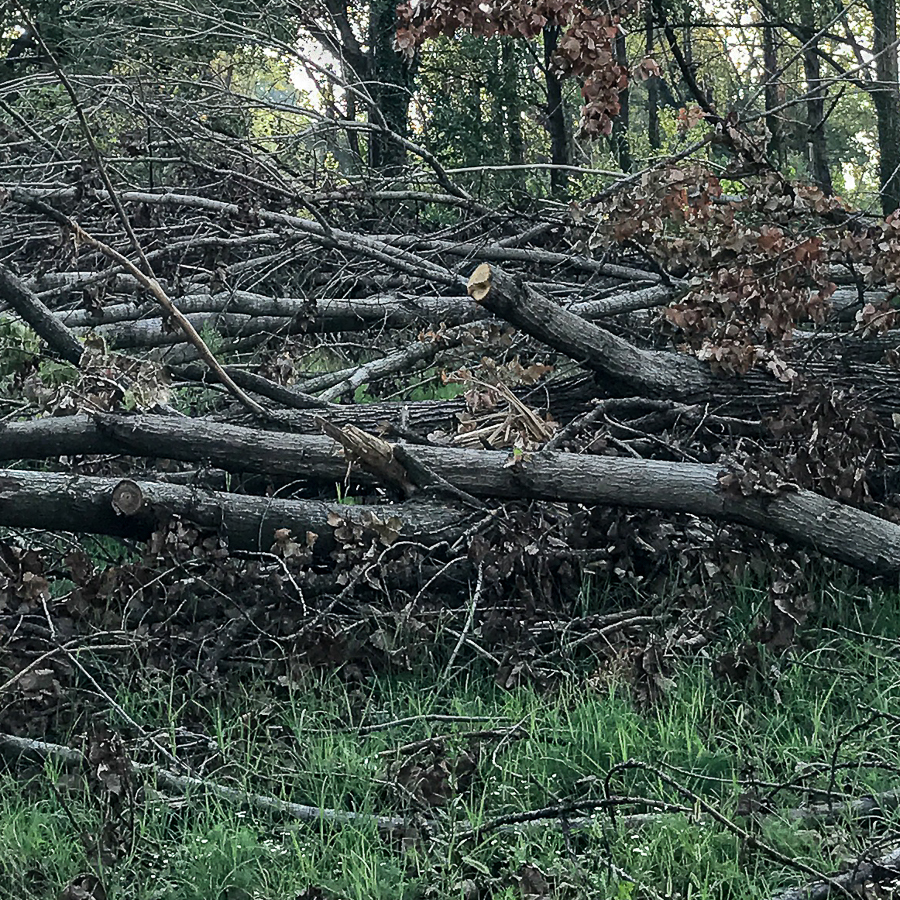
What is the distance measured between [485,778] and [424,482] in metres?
1.32

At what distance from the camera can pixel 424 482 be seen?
440cm

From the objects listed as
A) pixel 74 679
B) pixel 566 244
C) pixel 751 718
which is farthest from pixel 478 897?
pixel 566 244

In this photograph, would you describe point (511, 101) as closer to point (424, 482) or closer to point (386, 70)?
point (386, 70)

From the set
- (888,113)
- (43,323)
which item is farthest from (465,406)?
(888,113)

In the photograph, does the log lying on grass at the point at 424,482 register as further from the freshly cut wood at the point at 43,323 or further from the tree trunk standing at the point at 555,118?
the tree trunk standing at the point at 555,118

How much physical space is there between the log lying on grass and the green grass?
1.06ft

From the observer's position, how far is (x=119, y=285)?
679 centimetres

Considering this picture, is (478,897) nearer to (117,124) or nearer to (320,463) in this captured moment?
(320,463)

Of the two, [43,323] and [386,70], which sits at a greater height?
[386,70]

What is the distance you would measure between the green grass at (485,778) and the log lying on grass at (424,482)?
1.06ft

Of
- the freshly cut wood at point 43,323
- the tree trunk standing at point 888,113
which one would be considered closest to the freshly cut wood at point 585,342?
the freshly cut wood at point 43,323

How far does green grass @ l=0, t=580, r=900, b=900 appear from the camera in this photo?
295cm

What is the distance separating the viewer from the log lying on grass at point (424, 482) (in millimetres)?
4086

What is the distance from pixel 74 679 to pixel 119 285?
3.31 metres
